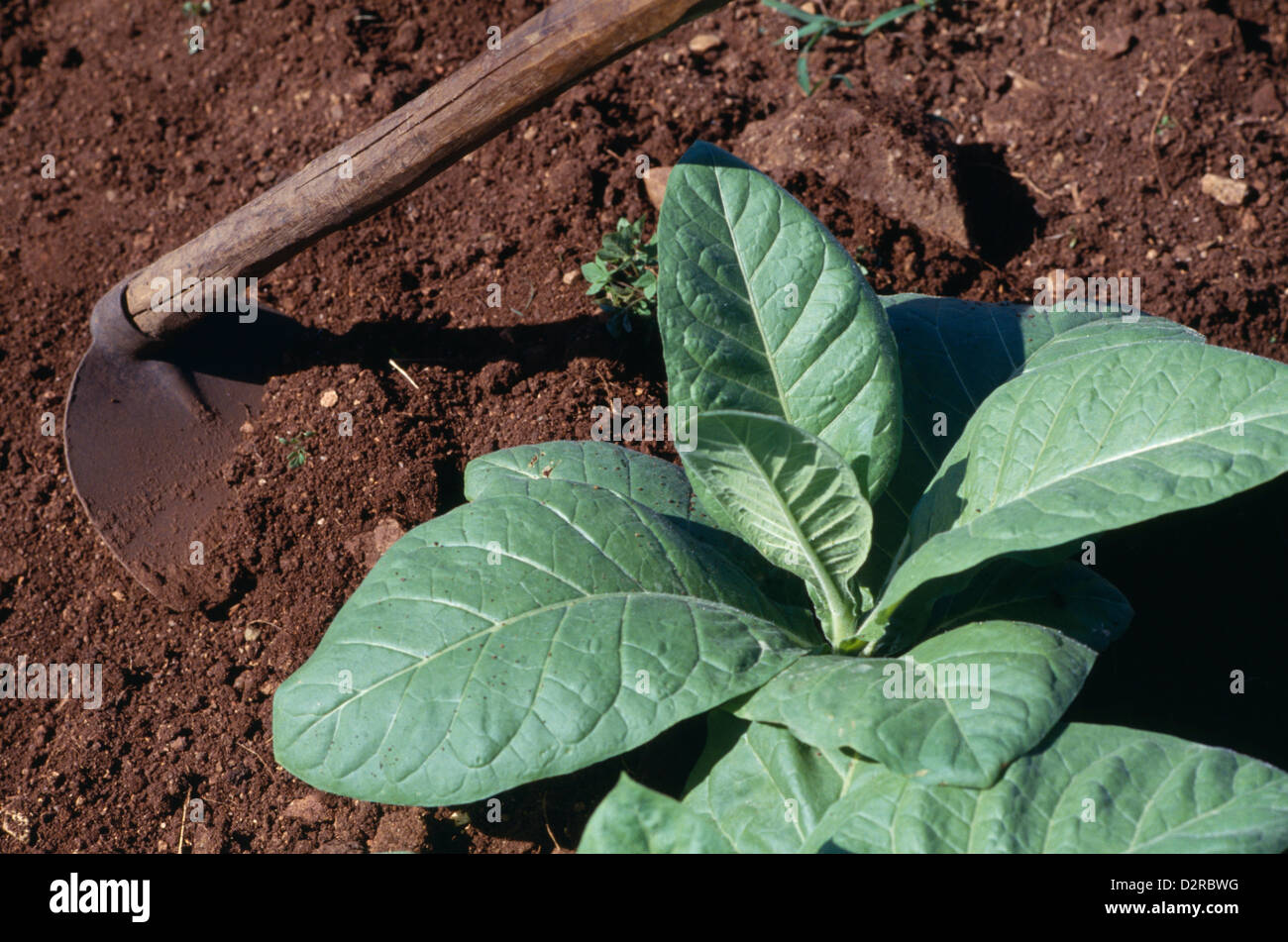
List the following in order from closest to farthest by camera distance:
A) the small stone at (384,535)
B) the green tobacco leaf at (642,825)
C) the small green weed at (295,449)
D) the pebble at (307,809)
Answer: the green tobacco leaf at (642,825) → the pebble at (307,809) → the small stone at (384,535) → the small green weed at (295,449)

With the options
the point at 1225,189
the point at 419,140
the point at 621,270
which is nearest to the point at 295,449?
the point at 419,140

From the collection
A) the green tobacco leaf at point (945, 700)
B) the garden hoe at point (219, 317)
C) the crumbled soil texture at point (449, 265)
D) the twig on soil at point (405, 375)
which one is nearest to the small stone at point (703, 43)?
the crumbled soil texture at point (449, 265)

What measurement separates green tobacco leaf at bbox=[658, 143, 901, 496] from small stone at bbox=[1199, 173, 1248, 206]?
5.21 feet

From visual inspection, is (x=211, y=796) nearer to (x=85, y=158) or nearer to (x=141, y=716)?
(x=141, y=716)

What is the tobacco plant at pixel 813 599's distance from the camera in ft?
4.26

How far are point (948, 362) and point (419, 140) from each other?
1219 millimetres

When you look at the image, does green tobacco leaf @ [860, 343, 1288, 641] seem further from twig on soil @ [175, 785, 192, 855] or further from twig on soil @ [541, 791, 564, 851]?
twig on soil @ [175, 785, 192, 855]

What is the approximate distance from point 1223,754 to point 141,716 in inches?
84.5

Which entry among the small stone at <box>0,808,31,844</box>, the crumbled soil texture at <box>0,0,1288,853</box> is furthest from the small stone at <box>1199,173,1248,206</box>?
the small stone at <box>0,808,31,844</box>

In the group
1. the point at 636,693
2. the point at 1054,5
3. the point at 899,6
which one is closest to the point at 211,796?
the point at 636,693

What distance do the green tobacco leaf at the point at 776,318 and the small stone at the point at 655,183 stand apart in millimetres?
996

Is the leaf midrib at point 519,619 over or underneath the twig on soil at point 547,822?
over

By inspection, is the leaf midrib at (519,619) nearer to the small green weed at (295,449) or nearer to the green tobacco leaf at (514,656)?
the green tobacco leaf at (514,656)

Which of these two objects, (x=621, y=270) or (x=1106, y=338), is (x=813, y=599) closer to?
(x=1106, y=338)
